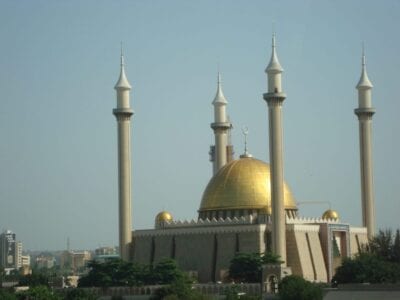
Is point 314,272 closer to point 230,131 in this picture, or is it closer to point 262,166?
point 262,166

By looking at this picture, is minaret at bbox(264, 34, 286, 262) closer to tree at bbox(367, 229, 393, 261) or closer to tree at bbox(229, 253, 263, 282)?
tree at bbox(229, 253, 263, 282)

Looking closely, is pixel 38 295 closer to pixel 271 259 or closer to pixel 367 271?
pixel 271 259

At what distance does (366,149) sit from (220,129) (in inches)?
488

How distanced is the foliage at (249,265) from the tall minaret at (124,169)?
35.3 feet

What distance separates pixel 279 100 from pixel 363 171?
1143 cm

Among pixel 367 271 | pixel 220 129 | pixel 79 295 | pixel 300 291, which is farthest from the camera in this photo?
pixel 220 129

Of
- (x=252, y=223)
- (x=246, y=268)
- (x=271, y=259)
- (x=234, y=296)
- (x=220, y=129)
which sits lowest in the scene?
(x=234, y=296)

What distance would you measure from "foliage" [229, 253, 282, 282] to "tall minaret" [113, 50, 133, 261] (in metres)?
10.8

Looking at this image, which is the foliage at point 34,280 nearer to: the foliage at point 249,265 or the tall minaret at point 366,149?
the foliage at point 249,265

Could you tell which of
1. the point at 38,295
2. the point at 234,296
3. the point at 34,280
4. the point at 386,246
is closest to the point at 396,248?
the point at 386,246

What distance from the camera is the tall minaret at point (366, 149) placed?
8612cm

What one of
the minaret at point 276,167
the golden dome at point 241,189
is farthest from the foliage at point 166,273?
the golden dome at point 241,189

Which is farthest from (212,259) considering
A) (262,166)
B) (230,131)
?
(230,131)

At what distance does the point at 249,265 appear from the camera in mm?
76312
